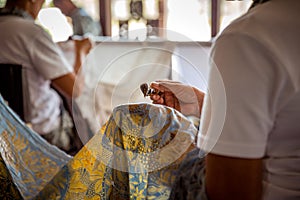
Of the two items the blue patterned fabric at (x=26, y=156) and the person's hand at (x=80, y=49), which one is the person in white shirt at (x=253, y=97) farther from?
the person's hand at (x=80, y=49)

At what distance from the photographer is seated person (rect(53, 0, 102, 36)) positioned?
11.5ft

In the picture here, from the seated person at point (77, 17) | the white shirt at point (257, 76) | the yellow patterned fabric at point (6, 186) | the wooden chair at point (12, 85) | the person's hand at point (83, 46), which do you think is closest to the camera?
the white shirt at point (257, 76)

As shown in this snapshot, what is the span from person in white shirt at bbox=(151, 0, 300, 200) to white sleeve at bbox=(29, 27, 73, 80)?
1.37 metres

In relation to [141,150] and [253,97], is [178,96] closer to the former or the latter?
[141,150]

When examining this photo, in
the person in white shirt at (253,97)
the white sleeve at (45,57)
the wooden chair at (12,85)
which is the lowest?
the wooden chair at (12,85)

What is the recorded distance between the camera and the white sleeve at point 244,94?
0.66 m

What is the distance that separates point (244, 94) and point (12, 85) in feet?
4.77

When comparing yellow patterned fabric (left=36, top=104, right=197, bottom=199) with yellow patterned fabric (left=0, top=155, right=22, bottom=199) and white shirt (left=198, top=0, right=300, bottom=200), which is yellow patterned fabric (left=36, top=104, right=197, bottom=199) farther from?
yellow patterned fabric (left=0, top=155, right=22, bottom=199)

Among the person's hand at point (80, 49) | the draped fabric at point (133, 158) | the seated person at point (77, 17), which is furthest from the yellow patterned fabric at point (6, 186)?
the seated person at point (77, 17)

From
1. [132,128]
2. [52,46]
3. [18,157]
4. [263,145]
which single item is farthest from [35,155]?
[263,145]

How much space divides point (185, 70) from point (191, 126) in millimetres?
205

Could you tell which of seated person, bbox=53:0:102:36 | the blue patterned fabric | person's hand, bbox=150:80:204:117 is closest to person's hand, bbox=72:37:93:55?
seated person, bbox=53:0:102:36

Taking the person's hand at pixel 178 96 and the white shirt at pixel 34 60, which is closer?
the person's hand at pixel 178 96

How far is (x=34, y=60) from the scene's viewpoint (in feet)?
6.44
